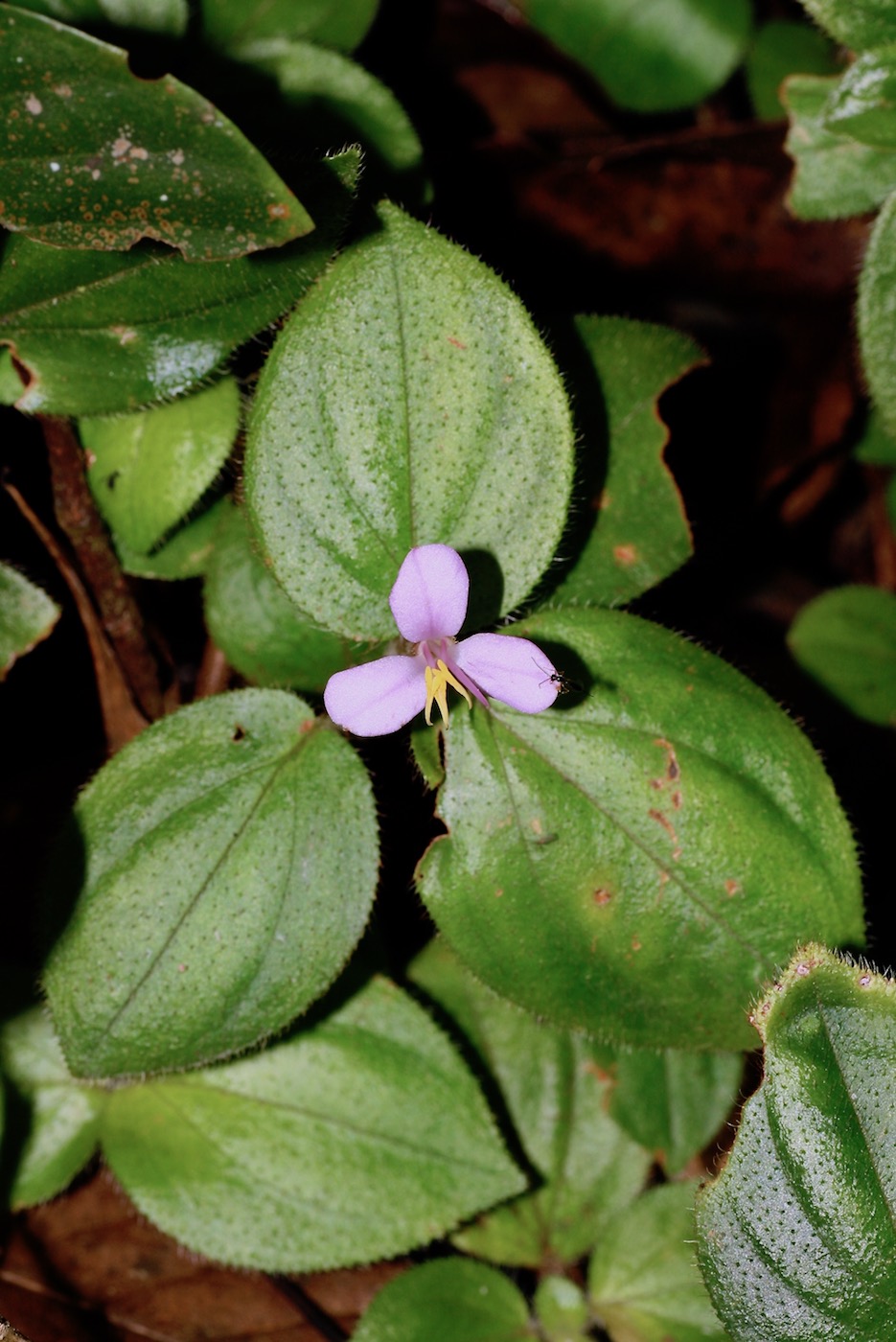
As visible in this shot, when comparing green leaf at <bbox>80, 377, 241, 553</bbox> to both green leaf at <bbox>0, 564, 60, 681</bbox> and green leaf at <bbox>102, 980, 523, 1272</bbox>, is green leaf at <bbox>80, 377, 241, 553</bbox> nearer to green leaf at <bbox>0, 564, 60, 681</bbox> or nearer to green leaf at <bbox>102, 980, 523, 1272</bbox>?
green leaf at <bbox>0, 564, 60, 681</bbox>

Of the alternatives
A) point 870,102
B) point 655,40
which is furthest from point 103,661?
point 655,40

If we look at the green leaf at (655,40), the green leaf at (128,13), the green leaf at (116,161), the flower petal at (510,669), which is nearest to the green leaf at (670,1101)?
the flower petal at (510,669)

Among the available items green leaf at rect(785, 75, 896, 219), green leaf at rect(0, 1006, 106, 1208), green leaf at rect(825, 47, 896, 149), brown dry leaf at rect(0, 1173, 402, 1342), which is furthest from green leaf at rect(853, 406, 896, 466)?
green leaf at rect(0, 1006, 106, 1208)

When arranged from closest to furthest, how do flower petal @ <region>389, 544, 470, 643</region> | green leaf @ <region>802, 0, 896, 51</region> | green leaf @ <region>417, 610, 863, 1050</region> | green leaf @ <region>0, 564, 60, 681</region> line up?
flower petal @ <region>389, 544, 470, 643</region>, green leaf @ <region>417, 610, 863, 1050</region>, green leaf @ <region>0, 564, 60, 681</region>, green leaf @ <region>802, 0, 896, 51</region>

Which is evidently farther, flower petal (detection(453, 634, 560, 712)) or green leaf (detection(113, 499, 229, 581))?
green leaf (detection(113, 499, 229, 581))

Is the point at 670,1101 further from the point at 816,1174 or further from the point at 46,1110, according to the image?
the point at 46,1110

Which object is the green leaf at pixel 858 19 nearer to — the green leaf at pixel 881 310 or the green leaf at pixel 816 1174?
the green leaf at pixel 881 310

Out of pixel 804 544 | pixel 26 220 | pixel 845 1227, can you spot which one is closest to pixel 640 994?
pixel 845 1227
